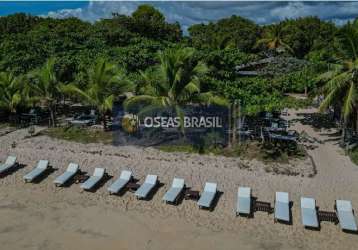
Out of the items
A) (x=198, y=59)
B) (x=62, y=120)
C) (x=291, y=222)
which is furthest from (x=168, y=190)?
(x=62, y=120)

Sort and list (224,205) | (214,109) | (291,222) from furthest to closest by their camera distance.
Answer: (214,109) → (224,205) → (291,222)

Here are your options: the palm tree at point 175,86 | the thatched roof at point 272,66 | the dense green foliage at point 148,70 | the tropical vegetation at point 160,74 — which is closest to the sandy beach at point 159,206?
the palm tree at point 175,86

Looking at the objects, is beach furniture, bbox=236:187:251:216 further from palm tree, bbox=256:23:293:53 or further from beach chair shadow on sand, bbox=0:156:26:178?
palm tree, bbox=256:23:293:53

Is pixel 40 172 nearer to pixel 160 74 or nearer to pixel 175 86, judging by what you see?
pixel 160 74

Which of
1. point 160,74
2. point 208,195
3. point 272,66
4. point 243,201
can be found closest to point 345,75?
point 272,66

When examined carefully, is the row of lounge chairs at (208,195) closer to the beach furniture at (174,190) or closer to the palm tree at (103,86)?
the beach furniture at (174,190)

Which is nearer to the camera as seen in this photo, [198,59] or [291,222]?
[291,222]

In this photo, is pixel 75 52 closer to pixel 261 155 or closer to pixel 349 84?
pixel 261 155
